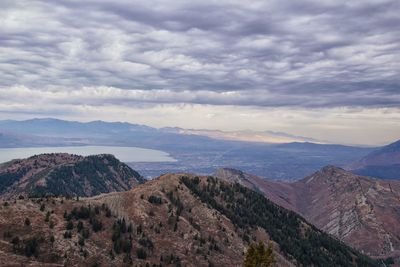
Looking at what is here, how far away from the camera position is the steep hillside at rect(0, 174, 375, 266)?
9150cm

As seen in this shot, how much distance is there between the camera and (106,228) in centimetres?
10762

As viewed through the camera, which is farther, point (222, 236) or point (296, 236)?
point (296, 236)

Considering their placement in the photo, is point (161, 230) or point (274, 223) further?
point (274, 223)

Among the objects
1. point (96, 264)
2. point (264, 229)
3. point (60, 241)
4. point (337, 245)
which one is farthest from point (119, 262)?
point (337, 245)

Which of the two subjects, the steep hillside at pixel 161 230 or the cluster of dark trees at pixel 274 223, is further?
the cluster of dark trees at pixel 274 223

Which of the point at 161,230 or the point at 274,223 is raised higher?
the point at 161,230

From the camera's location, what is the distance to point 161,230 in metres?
118

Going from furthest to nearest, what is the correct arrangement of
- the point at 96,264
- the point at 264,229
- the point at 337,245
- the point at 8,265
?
the point at 337,245 → the point at 264,229 → the point at 96,264 → the point at 8,265

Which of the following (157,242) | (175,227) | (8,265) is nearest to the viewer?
(8,265)

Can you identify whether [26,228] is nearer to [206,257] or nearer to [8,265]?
[8,265]

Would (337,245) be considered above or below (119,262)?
below

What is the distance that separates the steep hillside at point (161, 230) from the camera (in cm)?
9150

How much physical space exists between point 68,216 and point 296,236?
98.9 metres

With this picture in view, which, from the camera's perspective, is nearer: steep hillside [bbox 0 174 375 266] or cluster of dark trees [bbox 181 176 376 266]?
steep hillside [bbox 0 174 375 266]
